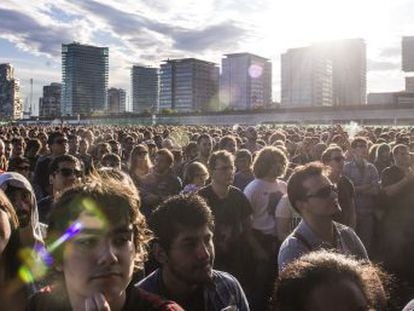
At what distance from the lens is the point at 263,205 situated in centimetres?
640

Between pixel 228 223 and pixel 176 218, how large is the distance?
218cm

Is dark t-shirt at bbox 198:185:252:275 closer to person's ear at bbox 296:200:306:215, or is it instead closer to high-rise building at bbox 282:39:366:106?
person's ear at bbox 296:200:306:215

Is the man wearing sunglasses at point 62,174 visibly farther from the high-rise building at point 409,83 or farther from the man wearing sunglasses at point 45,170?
the high-rise building at point 409,83

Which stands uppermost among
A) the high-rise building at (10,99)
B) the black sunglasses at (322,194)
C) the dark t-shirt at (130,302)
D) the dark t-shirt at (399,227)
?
the high-rise building at (10,99)

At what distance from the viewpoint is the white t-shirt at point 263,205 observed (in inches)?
251

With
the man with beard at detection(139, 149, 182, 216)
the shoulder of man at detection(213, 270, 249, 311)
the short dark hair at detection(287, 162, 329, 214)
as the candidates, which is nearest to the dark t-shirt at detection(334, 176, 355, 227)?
the man with beard at detection(139, 149, 182, 216)

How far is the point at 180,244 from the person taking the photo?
3.29 metres

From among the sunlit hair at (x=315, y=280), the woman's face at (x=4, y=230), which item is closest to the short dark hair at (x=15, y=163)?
the woman's face at (x=4, y=230)

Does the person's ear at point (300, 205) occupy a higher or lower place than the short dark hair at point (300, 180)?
lower

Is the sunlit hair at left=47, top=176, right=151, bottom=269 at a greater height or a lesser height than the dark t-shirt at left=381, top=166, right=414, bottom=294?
greater

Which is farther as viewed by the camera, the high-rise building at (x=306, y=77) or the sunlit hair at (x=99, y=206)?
the high-rise building at (x=306, y=77)

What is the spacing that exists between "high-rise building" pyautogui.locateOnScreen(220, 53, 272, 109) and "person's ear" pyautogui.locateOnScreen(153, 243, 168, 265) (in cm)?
18387

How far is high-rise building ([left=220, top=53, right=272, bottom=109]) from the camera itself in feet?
617

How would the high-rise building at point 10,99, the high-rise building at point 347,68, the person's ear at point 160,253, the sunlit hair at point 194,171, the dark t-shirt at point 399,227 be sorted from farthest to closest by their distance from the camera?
1. the high-rise building at point 347,68
2. the high-rise building at point 10,99
3. the dark t-shirt at point 399,227
4. the sunlit hair at point 194,171
5. the person's ear at point 160,253
